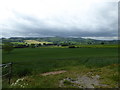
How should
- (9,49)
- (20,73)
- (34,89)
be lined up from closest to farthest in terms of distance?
(34,89) < (20,73) < (9,49)

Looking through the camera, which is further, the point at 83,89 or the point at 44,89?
the point at 83,89

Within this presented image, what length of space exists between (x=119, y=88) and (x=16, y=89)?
4.81m

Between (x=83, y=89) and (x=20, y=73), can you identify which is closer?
(x=83, y=89)

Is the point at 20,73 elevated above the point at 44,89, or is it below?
below

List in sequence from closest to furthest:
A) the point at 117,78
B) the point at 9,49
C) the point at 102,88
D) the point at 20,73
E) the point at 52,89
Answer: the point at 52,89 < the point at 102,88 < the point at 117,78 < the point at 20,73 < the point at 9,49

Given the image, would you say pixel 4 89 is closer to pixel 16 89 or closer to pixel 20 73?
pixel 16 89

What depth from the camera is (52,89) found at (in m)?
5.02

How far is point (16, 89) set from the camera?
4648 mm

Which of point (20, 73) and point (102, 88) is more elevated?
point (102, 88)

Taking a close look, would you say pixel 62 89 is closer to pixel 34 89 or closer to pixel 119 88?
pixel 34 89

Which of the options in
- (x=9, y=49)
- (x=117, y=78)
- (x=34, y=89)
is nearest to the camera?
(x=34, y=89)

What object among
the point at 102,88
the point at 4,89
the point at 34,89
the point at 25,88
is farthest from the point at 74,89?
the point at 4,89

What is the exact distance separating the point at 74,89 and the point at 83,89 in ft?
1.52

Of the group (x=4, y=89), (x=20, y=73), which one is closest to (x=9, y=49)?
(x=20, y=73)
